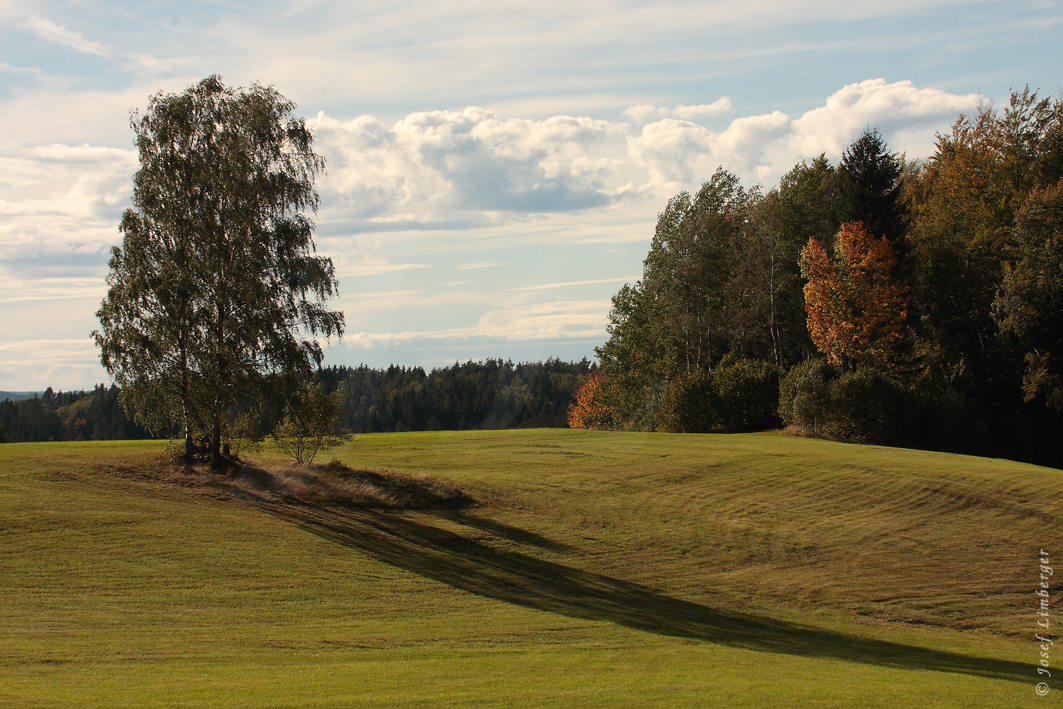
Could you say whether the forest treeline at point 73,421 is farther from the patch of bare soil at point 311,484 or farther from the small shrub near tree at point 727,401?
the patch of bare soil at point 311,484

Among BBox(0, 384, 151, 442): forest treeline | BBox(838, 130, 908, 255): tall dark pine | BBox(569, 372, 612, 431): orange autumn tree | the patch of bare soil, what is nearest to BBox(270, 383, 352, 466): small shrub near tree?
the patch of bare soil

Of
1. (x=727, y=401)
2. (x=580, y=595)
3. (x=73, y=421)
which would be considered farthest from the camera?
(x=73, y=421)

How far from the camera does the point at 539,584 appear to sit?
18391 millimetres

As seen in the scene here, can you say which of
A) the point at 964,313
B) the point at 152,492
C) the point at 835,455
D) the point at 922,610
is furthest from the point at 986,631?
the point at 964,313

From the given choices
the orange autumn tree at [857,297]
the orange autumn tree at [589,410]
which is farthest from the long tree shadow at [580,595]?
the orange autumn tree at [589,410]

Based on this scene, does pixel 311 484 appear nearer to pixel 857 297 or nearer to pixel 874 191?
pixel 857 297

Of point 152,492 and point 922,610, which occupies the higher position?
point 152,492

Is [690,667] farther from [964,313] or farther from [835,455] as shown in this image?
[964,313]

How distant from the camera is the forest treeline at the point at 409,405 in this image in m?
106

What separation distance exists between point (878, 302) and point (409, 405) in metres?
76.4

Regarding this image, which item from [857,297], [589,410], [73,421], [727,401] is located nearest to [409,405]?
[589,410]

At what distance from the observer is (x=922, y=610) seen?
17.8 meters

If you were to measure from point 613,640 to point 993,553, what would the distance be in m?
13.5

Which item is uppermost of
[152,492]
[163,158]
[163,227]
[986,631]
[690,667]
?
[163,158]
